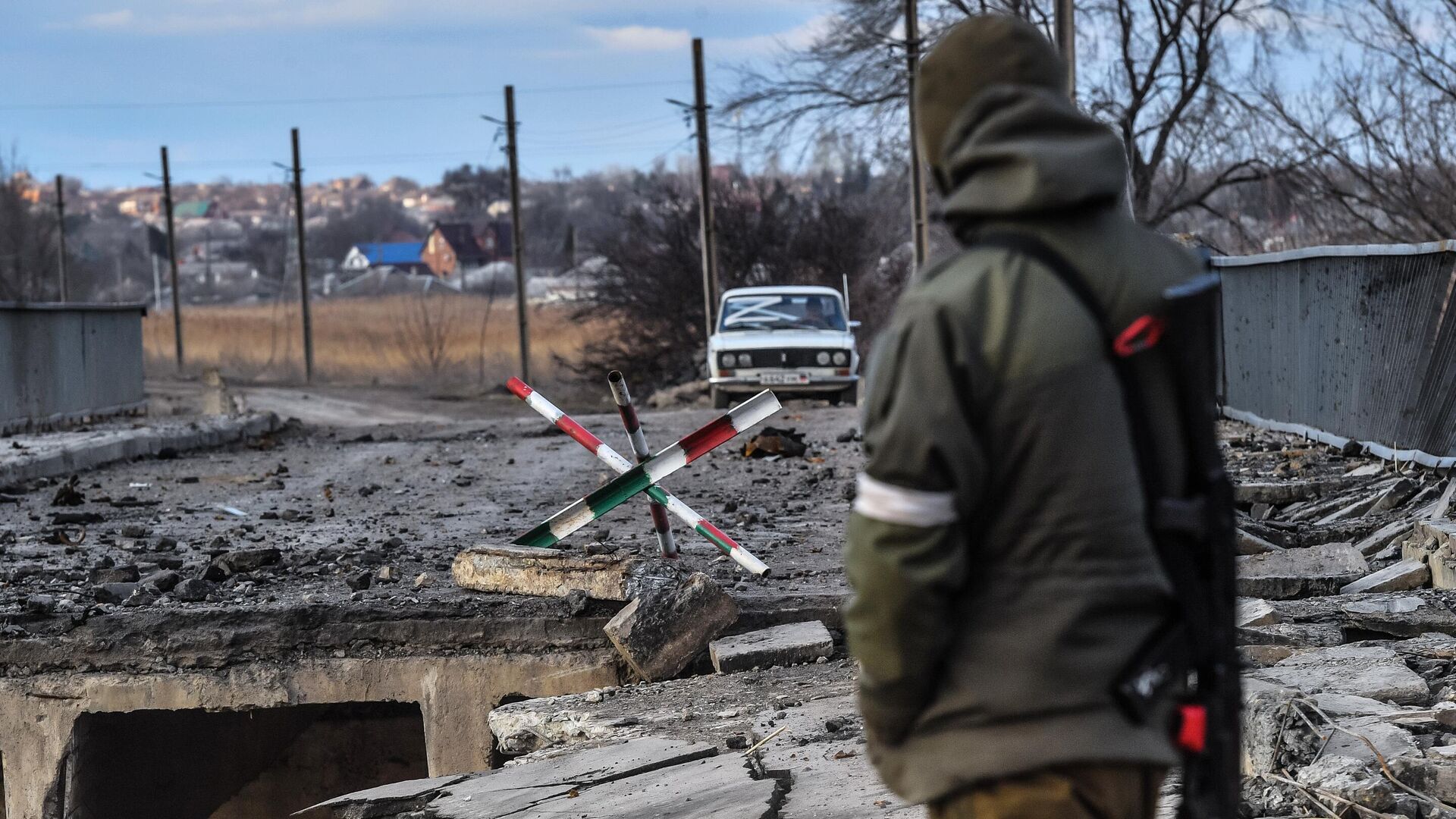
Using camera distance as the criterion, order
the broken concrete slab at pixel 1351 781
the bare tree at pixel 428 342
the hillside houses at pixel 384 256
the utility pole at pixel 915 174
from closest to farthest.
A: the broken concrete slab at pixel 1351 781, the utility pole at pixel 915 174, the bare tree at pixel 428 342, the hillside houses at pixel 384 256

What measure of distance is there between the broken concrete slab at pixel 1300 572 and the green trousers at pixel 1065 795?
458 centimetres

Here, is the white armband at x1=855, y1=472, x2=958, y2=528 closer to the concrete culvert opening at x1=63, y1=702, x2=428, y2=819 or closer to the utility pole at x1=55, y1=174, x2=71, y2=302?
the concrete culvert opening at x1=63, y1=702, x2=428, y2=819

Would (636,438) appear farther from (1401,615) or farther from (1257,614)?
(1401,615)

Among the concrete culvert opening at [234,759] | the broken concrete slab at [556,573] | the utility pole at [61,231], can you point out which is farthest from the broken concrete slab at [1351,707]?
the utility pole at [61,231]

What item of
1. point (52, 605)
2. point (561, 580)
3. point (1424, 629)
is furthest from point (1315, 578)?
point (52, 605)

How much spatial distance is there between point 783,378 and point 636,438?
37.6 ft

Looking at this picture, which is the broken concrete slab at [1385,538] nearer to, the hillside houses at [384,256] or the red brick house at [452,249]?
the red brick house at [452,249]

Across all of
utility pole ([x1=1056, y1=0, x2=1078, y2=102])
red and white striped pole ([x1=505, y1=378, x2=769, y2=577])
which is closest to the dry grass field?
utility pole ([x1=1056, y1=0, x2=1078, y2=102])

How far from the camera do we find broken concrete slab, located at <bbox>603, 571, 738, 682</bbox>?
589cm

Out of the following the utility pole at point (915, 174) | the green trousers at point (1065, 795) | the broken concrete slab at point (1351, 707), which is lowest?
the broken concrete slab at point (1351, 707)

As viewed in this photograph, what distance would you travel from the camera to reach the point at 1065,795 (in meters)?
1.95

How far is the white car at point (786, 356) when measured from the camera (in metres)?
18.0

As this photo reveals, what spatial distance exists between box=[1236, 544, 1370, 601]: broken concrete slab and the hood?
4728 millimetres

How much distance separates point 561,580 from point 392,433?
10.4m
